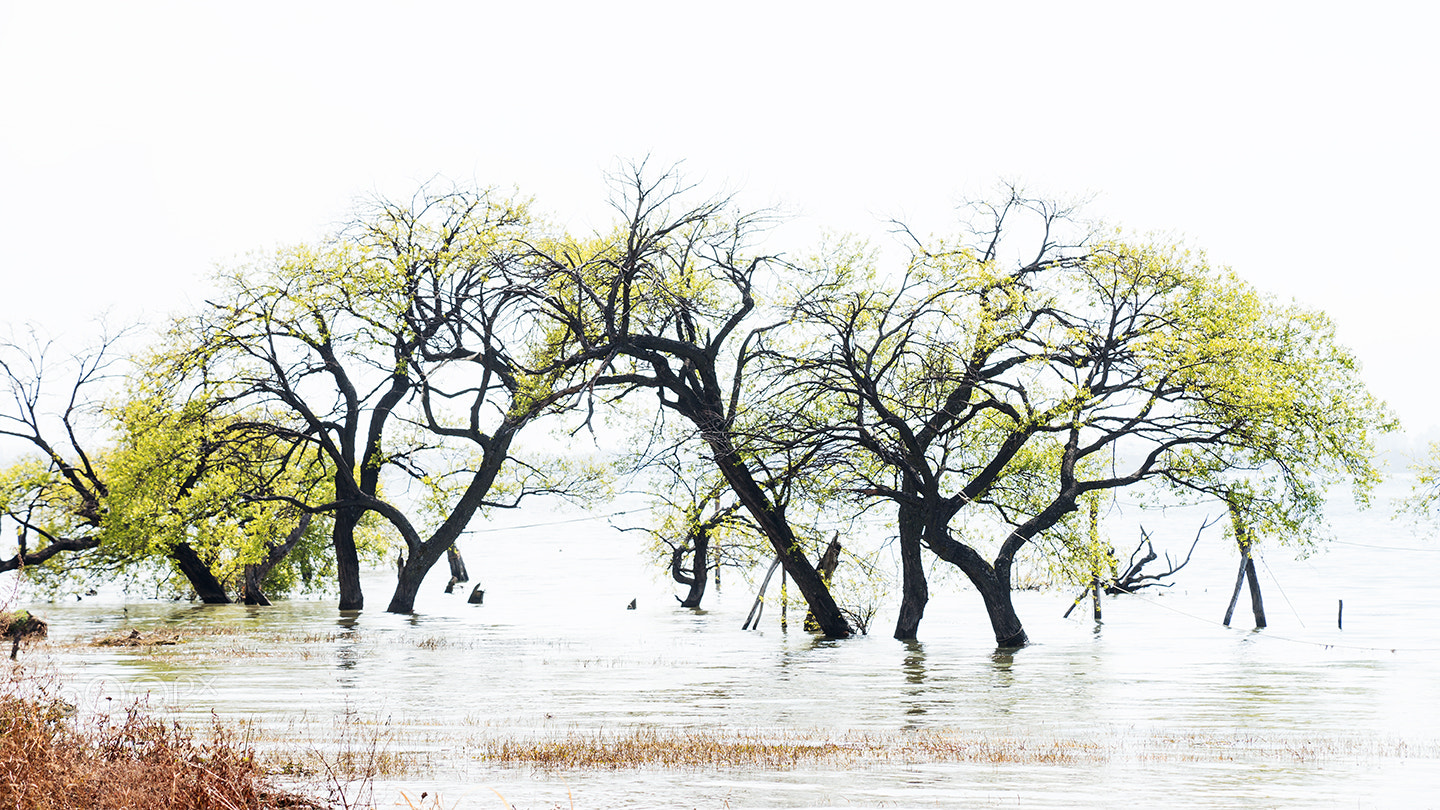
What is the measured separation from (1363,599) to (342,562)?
44.4 metres

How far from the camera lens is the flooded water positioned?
1152 cm

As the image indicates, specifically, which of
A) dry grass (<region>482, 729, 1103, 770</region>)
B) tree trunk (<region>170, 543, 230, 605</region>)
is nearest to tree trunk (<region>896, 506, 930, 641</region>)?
dry grass (<region>482, 729, 1103, 770</region>)

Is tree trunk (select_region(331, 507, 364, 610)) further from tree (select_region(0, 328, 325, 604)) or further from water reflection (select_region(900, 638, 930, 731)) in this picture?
water reflection (select_region(900, 638, 930, 731))

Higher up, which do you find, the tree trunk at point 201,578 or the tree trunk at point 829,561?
the tree trunk at point 829,561

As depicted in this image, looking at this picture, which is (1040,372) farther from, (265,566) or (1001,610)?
(265,566)

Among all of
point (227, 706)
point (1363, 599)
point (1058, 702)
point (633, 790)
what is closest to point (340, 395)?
point (227, 706)

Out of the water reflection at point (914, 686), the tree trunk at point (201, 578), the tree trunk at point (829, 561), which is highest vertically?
the tree trunk at point (829, 561)

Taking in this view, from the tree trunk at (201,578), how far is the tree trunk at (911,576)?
2611 cm

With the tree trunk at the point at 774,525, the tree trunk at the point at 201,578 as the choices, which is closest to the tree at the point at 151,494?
the tree trunk at the point at 201,578

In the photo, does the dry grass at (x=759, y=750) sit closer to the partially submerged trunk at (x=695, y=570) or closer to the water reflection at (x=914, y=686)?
the water reflection at (x=914, y=686)

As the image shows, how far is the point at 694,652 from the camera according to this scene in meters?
28.3

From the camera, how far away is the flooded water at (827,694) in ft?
37.8

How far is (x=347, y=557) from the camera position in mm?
39688

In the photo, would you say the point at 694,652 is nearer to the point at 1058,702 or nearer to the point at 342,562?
the point at 1058,702
